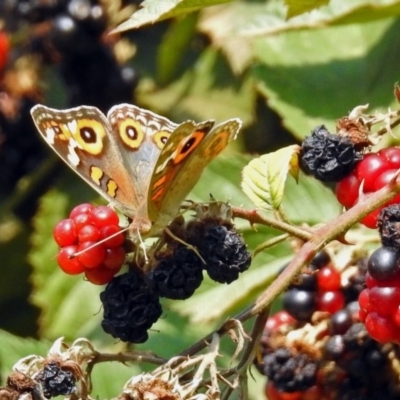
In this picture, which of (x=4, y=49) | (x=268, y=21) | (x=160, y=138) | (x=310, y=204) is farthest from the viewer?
(x=4, y=49)

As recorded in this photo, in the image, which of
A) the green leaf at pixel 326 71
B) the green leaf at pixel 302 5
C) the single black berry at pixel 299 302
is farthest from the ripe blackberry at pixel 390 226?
the green leaf at pixel 326 71

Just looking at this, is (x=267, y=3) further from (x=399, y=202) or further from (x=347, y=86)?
(x=399, y=202)

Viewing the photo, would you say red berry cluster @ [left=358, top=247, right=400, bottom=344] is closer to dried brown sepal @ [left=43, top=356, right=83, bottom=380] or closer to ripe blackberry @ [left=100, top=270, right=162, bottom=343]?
ripe blackberry @ [left=100, top=270, right=162, bottom=343]

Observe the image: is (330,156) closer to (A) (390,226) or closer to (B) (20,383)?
(A) (390,226)

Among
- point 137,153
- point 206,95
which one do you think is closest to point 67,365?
point 137,153

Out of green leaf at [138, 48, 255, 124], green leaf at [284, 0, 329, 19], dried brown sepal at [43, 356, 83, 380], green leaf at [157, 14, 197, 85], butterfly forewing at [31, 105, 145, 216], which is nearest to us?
dried brown sepal at [43, 356, 83, 380]

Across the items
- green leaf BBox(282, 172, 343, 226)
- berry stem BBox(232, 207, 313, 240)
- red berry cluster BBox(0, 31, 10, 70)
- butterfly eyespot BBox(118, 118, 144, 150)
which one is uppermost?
→ butterfly eyespot BBox(118, 118, 144, 150)

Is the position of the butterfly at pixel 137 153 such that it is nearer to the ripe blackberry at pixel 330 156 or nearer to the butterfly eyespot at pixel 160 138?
the butterfly eyespot at pixel 160 138

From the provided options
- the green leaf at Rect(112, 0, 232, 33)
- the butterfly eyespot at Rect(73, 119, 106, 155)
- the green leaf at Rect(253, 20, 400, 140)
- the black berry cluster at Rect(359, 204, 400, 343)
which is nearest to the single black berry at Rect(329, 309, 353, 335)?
the black berry cluster at Rect(359, 204, 400, 343)
